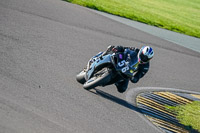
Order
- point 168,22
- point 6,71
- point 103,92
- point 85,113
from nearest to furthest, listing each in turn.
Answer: point 85,113, point 6,71, point 103,92, point 168,22

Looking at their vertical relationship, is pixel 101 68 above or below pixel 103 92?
above

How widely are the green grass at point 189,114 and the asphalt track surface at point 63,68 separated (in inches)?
48.7

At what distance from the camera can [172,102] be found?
34.2ft

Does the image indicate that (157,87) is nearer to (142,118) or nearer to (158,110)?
(158,110)

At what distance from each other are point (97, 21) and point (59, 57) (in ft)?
17.7

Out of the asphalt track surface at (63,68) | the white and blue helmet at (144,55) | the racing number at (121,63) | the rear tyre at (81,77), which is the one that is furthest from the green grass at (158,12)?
the racing number at (121,63)

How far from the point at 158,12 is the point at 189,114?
14.0m

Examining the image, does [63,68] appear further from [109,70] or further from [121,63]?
[121,63]

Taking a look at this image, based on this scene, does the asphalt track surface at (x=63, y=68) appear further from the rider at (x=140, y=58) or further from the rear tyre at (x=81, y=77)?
the rider at (x=140, y=58)

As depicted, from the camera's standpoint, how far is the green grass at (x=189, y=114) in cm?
939

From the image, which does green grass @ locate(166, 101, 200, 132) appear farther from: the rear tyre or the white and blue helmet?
the rear tyre

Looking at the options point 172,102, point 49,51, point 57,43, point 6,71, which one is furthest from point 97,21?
point 6,71

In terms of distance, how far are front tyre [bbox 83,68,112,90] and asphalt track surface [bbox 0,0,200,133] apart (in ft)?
0.76

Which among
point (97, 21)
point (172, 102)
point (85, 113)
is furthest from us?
point (97, 21)
